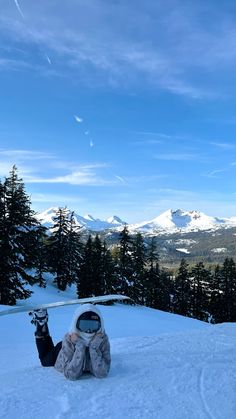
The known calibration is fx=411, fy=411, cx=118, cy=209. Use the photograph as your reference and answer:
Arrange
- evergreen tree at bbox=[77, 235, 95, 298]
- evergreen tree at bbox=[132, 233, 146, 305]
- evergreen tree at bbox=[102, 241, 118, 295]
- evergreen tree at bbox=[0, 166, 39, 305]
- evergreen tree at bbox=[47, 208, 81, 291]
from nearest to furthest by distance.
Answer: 1. evergreen tree at bbox=[0, 166, 39, 305]
2. evergreen tree at bbox=[77, 235, 95, 298]
3. evergreen tree at bbox=[102, 241, 118, 295]
4. evergreen tree at bbox=[132, 233, 146, 305]
5. evergreen tree at bbox=[47, 208, 81, 291]

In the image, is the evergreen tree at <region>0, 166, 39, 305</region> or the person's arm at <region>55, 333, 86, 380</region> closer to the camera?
the person's arm at <region>55, 333, 86, 380</region>

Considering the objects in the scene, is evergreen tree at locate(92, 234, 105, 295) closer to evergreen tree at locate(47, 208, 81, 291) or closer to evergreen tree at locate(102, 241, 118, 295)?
evergreen tree at locate(102, 241, 118, 295)

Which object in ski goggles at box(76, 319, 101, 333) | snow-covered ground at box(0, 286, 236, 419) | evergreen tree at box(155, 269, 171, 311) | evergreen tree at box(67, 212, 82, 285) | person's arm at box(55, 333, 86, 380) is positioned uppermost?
evergreen tree at box(67, 212, 82, 285)

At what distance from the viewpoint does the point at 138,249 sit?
48.8 metres

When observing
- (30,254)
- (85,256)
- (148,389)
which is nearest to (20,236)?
(30,254)

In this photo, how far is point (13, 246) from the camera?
2786 centimetres

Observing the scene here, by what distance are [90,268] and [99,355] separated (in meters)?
39.7

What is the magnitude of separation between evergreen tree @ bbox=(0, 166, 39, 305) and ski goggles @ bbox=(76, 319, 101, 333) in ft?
70.3

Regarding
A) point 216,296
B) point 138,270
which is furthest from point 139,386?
point 216,296

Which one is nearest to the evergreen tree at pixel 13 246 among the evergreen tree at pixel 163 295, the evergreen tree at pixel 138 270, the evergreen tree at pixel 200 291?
the evergreen tree at pixel 138 270

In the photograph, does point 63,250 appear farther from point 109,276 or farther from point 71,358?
point 71,358

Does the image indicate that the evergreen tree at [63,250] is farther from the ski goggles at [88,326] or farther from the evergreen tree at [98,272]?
the ski goggles at [88,326]

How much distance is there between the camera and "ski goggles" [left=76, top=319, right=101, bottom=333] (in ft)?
22.3

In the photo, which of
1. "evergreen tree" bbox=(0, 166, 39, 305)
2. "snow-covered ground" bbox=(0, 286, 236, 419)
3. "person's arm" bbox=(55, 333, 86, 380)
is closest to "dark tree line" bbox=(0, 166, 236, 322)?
"evergreen tree" bbox=(0, 166, 39, 305)
